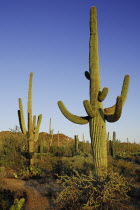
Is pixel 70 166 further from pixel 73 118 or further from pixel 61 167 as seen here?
pixel 73 118

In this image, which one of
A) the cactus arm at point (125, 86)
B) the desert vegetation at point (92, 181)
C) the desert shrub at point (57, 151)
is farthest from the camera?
the desert shrub at point (57, 151)

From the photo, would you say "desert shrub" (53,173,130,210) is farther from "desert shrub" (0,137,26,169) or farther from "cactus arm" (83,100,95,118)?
"desert shrub" (0,137,26,169)

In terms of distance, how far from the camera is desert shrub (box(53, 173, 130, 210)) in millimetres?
7469

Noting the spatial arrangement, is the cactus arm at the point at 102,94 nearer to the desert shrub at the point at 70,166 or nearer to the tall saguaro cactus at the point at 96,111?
the tall saguaro cactus at the point at 96,111

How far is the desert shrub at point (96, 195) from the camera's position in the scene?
24.5 ft

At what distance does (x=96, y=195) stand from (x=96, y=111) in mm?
2874

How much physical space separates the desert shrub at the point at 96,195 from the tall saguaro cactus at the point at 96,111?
1.96ft

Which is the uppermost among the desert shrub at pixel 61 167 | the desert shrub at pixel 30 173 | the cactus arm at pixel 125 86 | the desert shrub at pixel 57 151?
the cactus arm at pixel 125 86

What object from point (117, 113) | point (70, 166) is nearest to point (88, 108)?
point (117, 113)

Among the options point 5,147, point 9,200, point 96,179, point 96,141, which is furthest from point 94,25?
point 5,147

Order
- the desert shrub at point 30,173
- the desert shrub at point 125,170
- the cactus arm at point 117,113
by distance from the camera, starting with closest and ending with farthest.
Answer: the cactus arm at point 117,113, the desert shrub at point 125,170, the desert shrub at point 30,173

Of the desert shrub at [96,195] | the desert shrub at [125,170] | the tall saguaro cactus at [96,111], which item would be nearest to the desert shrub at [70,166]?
the desert shrub at [125,170]

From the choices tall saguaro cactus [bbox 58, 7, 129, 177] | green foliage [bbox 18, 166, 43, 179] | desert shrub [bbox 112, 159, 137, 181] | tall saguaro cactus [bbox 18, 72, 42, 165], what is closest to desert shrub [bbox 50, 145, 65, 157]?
tall saguaro cactus [bbox 18, 72, 42, 165]

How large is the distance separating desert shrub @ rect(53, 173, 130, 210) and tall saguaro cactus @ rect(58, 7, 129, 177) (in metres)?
0.60
